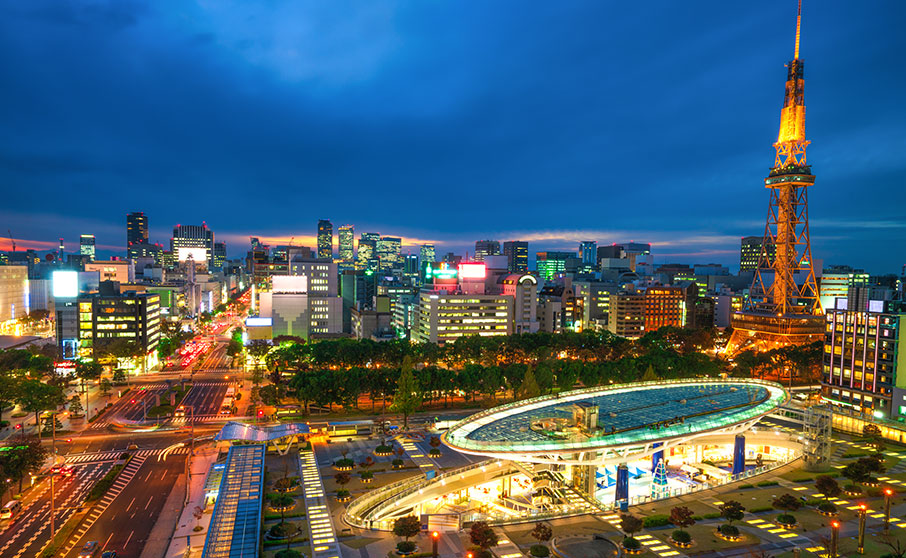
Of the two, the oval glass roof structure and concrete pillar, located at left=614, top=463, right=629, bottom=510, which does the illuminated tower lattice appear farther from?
concrete pillar, located at left=614, top=463, right=629, bottom=510

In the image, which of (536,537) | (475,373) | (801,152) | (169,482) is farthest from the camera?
(801,152)

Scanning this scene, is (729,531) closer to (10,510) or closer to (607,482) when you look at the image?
(607,482)

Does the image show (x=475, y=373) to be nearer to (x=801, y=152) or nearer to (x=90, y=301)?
(x=90, y=301)

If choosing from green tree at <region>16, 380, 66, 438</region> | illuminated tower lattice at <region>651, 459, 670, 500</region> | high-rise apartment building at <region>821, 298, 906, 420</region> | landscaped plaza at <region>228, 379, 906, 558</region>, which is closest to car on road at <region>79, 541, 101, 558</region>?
landscaped plaza at <region>228, 379, 906, 558</region>

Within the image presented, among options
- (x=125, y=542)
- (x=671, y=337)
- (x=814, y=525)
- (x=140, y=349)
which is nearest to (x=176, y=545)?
(x=125, y=542)

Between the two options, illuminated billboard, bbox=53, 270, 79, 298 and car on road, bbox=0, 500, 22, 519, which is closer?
car on road, bbox=0, 500, 22, 519
